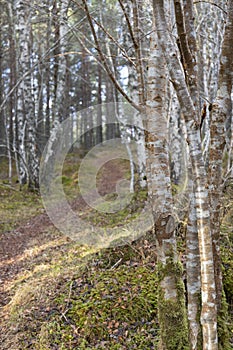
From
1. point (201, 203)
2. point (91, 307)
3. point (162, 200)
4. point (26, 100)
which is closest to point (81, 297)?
point (91, 307)

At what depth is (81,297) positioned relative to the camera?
364 centimetres

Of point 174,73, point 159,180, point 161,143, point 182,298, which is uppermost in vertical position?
point 174,73

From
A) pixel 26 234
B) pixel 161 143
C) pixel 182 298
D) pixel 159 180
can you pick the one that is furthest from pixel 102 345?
pixel 26 234

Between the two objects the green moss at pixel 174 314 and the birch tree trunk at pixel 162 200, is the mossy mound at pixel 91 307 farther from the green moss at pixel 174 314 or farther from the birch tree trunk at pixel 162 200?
the birch tree trunk at pixel 162 200

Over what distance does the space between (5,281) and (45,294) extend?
1189mm

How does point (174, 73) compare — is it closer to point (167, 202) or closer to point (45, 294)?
point (167, 202)

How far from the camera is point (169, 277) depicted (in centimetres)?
231

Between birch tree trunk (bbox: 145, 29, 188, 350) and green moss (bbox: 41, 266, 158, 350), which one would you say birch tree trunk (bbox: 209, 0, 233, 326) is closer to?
birch tree trunk (bbox: 145, 29, 188, 350)

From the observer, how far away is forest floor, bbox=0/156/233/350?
3.15 m

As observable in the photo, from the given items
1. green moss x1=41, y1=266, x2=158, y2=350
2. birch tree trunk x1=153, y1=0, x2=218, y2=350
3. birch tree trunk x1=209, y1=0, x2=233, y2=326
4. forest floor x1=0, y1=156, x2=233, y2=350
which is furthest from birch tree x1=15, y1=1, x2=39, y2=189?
birch tree trunk x1=153, y1=0, x2=218, y2=350

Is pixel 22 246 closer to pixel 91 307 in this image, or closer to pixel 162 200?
pixel 91 307

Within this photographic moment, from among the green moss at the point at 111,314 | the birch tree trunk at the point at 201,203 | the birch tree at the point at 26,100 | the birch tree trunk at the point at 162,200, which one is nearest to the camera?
the birch tree trunk at the point at 201,203

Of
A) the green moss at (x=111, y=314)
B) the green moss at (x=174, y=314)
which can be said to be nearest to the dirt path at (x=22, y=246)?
the green moss at (x=111, y=314)

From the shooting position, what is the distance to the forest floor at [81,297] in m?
3.15
